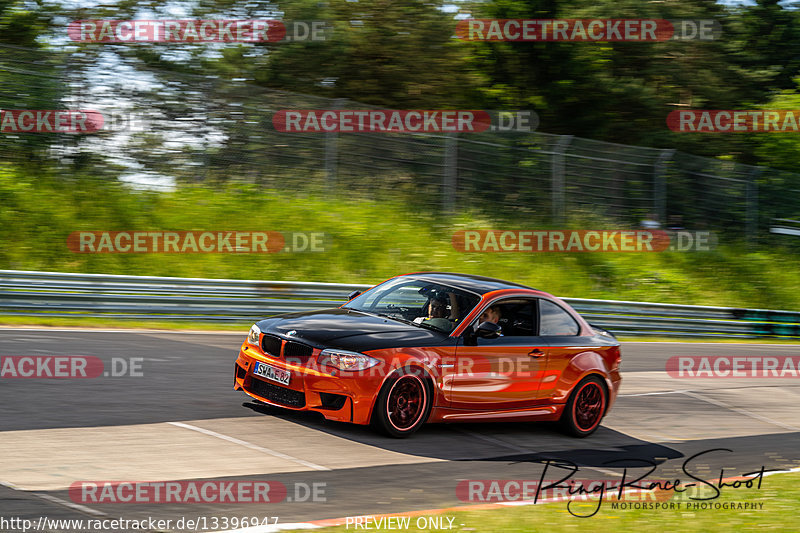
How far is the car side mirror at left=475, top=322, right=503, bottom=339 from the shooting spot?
9156 mm

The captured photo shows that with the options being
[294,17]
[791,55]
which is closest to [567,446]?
[294,17]

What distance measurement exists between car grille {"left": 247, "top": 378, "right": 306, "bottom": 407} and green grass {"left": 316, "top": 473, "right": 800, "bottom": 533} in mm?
2446

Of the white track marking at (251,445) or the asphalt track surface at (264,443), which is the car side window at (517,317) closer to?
the asphalt track surface at (264,443)

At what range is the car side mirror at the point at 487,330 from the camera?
30.0 ft

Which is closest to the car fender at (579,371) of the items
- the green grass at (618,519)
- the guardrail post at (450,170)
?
the green grass at (618,519)

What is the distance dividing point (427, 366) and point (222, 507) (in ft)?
9.69

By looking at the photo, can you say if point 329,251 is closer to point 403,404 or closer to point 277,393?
point 277,393

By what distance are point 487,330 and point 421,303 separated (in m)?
0.78

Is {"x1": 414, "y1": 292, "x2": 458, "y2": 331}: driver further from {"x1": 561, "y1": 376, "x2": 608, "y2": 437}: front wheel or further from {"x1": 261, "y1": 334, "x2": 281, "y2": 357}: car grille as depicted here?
{"x1": 561, "y1": 376, "x2": 608, "y2": 437}: front wheel

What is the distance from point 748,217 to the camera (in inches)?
1148

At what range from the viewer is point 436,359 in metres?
8.78

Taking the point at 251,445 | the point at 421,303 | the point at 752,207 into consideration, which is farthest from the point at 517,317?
the point at 752,207

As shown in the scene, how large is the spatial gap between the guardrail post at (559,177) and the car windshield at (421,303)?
1576 cm

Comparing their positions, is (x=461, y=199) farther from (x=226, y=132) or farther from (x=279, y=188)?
(x=226, y=132)
